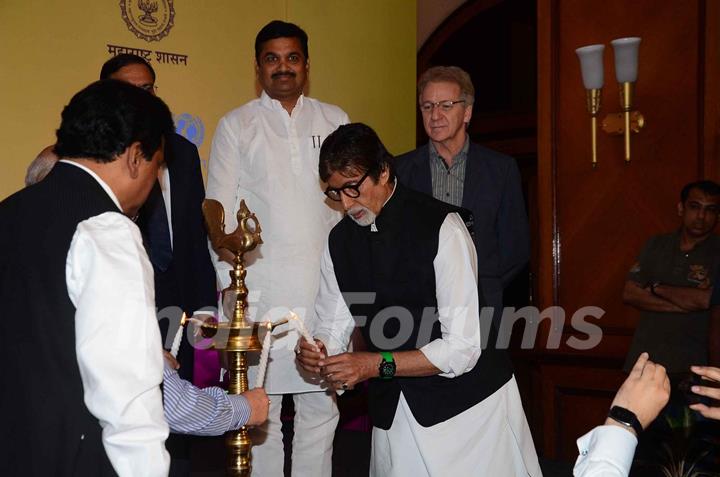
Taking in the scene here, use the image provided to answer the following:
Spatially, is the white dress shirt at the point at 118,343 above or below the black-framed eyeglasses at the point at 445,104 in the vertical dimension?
below

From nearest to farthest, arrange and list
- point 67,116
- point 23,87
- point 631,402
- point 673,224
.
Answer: point 631,402 < point 67,116 < point 23,87 < point 673,224

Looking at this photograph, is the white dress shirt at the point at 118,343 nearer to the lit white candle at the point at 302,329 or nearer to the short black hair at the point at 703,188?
the lit white candle at the point at 302,329

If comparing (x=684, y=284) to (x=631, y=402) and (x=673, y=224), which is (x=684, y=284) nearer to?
(x=673, y=224)

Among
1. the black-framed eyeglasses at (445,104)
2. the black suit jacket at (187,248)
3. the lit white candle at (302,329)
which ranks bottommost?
the lit white candle at (302,329)

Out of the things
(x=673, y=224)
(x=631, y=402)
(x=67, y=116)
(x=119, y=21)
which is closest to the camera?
(x=631, y=402)

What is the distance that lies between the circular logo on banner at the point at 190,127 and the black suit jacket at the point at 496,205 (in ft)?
4.37

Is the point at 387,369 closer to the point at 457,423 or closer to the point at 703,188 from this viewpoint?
the point at 457,423

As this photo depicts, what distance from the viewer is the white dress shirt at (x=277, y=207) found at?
313 centimetres

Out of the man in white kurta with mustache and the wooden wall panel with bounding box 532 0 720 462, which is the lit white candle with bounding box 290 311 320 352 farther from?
the wooden wall panel with bounding box 532 0 720 462

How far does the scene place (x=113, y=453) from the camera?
58.9 inches

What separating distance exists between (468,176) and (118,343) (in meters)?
2.09

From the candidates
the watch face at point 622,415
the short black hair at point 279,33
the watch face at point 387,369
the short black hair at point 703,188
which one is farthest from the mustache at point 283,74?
the watch face at point 622,415

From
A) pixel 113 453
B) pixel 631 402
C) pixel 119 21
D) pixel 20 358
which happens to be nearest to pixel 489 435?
pixel 631 402

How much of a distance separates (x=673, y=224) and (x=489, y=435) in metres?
2.34
